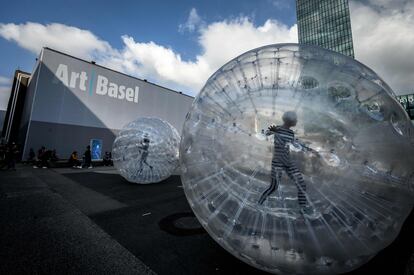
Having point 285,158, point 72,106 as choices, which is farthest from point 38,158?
point 285,158

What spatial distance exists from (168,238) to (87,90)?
18300 millimetres

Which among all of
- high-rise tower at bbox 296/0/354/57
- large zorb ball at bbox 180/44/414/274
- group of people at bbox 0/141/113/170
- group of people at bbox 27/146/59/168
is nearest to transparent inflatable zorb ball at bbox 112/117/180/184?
large zorb ball at bbox 180/44/414/274

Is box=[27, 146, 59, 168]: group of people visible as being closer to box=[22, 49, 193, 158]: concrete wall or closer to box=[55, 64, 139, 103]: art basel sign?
box=[22, 49, 193, 158]: concrete wall

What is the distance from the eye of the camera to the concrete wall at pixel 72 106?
585 inches

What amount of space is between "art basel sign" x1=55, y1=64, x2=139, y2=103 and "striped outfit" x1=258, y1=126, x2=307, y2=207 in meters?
19.3

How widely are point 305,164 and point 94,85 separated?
19923 mm

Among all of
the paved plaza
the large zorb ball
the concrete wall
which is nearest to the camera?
the large zorb ball

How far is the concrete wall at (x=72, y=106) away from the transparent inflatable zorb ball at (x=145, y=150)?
40.6 ft

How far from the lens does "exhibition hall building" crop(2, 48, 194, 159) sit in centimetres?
1491

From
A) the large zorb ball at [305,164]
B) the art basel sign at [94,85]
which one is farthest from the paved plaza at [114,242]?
the art basel sign at [94,85]

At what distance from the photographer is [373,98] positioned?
5.77ft

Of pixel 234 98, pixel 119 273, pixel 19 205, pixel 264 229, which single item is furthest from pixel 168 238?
pixel 19 205

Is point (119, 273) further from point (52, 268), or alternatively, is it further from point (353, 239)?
point (353, 239)

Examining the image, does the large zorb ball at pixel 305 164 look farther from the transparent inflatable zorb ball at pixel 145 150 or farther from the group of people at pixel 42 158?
the group of people at pixel 42 158
